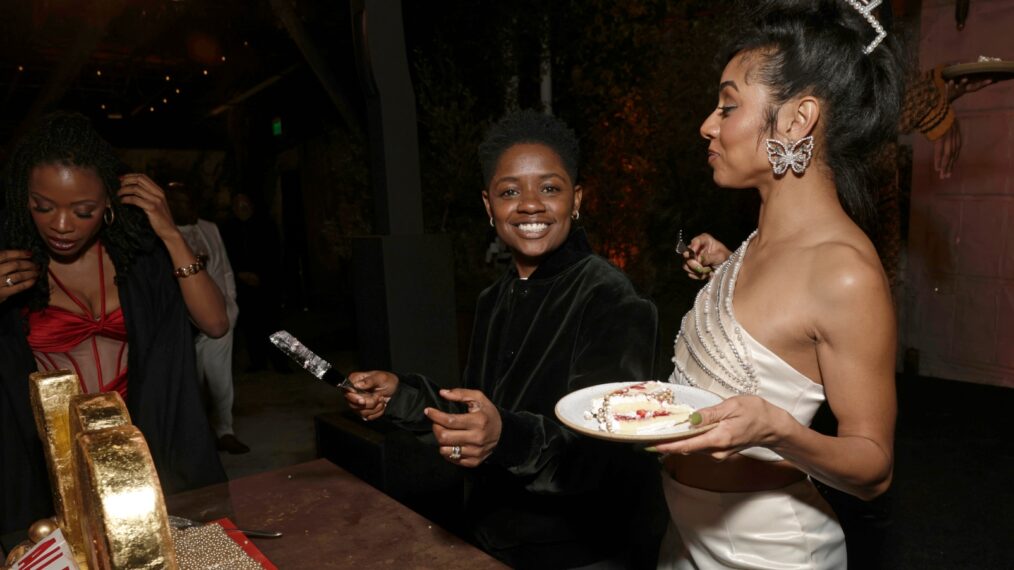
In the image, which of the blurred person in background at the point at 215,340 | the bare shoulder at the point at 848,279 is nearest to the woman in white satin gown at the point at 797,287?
the bare shoulder at the point at 848,279

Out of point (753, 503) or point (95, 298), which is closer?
point (753, 503)

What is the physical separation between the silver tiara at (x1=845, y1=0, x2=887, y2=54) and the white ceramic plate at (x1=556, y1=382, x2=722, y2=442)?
2.57 ft

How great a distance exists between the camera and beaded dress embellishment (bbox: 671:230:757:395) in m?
1.36

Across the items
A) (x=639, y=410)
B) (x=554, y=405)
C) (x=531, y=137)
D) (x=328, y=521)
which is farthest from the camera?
(x=531, y=137)

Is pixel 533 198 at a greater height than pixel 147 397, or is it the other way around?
pixel 533 198

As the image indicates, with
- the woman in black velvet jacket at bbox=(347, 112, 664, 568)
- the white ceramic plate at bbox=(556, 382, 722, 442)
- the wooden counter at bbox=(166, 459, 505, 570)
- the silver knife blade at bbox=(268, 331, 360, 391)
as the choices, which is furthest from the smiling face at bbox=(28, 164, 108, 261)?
the white ceramic plate at bbox=(556, 382, 722, 442)

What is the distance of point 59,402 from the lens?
81cm

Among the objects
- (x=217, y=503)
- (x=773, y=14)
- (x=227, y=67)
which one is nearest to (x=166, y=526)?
(x=217, y=503)

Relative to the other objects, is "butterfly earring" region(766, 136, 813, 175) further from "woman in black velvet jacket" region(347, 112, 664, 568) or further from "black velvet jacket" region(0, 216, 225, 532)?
"black velvet jacket" region(0, 216, 225, 532)

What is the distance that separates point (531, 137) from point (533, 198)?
0.17m

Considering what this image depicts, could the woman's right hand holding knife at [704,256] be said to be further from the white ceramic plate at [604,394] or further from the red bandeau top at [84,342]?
the red bandeau top at [84,342]

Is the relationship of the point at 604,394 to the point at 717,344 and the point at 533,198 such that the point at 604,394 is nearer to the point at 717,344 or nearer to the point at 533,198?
the point at 717,344

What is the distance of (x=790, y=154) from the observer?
1324 millimetres

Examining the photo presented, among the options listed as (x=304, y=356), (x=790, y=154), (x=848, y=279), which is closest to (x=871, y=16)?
(x=790, y=154)
